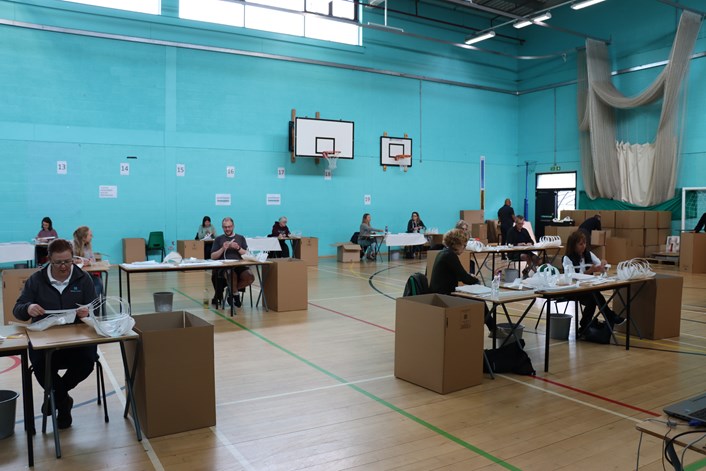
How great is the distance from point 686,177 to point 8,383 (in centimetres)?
1482

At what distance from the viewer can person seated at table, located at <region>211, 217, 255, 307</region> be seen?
7410 mm

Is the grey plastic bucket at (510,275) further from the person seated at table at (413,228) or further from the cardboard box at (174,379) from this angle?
the cardboard box at (174,379)

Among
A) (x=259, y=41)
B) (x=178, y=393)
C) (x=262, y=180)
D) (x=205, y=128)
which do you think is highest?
(x=259, y=41)

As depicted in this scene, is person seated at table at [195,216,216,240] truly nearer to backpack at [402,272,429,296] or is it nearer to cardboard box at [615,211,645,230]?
backpack at [402,272,429,296]

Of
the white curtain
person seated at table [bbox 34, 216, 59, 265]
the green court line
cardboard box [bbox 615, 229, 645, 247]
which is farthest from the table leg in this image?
the white curtain

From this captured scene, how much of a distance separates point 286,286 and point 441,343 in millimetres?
3619

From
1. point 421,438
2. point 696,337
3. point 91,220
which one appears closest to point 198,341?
point 421,438

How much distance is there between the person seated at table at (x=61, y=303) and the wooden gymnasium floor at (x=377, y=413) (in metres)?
0.26

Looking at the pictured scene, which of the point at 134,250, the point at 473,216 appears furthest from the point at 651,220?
the point at 134,250

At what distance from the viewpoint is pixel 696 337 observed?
5883 mm

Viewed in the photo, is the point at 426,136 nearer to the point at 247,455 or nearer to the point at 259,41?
the point at 259,41

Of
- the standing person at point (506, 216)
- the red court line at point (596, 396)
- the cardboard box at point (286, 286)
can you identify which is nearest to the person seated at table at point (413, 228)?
the standing person at point (506, 216)

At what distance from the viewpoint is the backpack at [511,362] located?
460 cm

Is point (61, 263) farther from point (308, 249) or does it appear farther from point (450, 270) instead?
point (308, 249)
